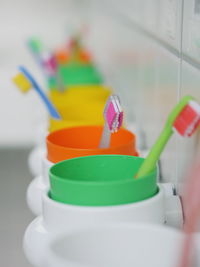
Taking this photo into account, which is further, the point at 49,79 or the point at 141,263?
the point at 49,79

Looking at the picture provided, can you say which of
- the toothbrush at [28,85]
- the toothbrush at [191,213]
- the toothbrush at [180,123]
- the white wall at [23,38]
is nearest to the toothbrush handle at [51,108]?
the toothbrush at [28,85]

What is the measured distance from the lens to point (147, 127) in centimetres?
87

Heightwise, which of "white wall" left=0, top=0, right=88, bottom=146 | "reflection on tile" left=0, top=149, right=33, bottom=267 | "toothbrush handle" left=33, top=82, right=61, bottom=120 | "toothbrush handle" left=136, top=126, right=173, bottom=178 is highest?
"toothbrush handle" left=136, top=126, right=173, bottom=178

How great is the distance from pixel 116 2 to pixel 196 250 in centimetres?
99

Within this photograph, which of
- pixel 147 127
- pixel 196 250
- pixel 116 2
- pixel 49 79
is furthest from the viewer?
pixel 116 2

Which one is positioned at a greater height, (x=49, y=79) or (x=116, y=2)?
(x=116, y=2)

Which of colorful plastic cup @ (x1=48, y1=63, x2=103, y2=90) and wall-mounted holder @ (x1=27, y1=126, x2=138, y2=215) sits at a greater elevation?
wall-mounted holder @ (x1=27, y1=126, x2=138, y2=215)

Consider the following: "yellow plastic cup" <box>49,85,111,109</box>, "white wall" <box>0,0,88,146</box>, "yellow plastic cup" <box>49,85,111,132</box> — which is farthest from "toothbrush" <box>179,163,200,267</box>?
"white wall" <box>0,0,88,146</box>

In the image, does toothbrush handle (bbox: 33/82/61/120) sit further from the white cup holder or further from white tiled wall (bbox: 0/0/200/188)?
the white cup holder

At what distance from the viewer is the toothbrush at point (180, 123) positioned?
17.9 inches

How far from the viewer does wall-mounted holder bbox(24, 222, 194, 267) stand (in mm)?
438

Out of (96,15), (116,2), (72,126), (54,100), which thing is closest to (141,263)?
(72,126)

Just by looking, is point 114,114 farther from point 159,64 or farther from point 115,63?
point 115,63

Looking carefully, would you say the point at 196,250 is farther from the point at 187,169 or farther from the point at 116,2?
the point at 116,2
